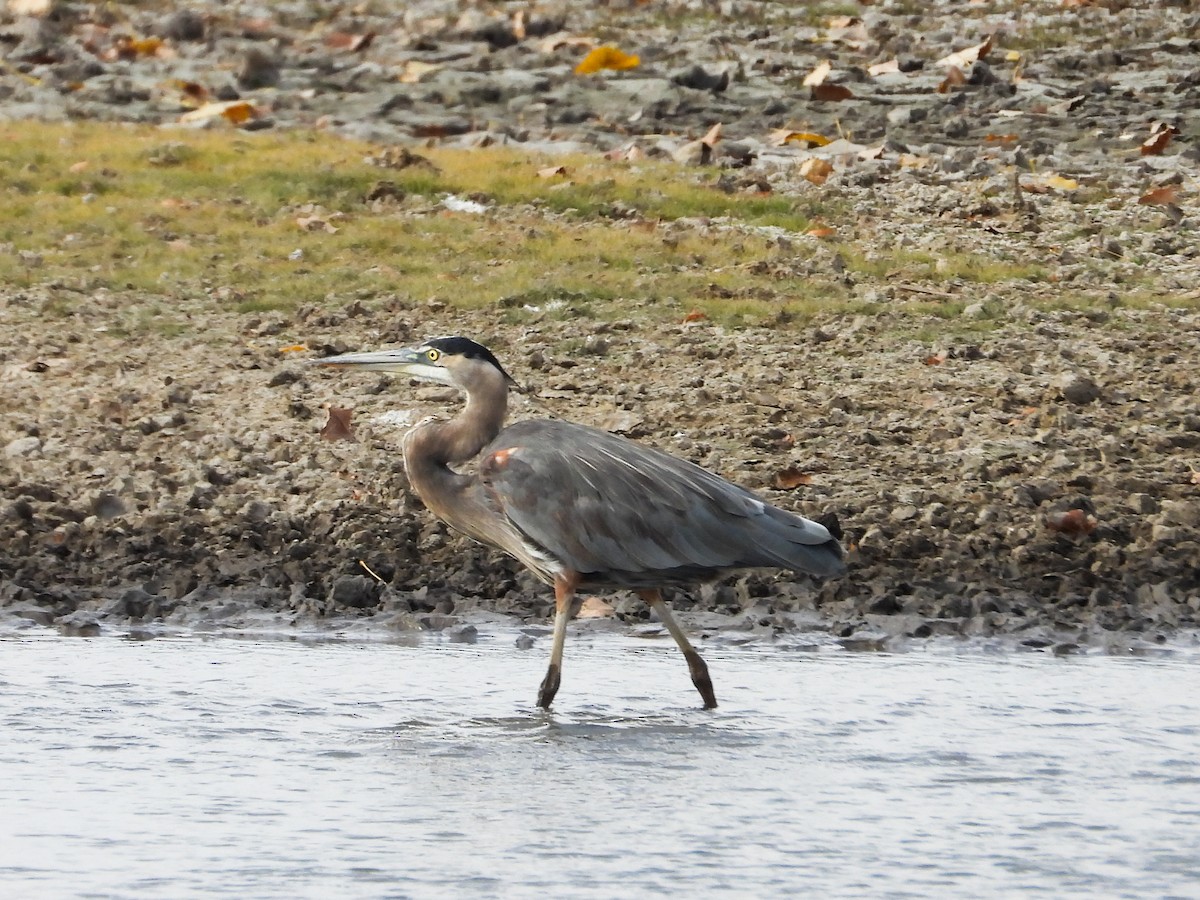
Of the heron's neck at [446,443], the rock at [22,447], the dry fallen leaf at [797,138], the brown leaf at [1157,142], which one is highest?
the brown leaf at [1157,142]

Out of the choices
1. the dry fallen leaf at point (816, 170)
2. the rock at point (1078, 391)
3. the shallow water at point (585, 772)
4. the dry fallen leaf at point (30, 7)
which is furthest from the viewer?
the dry fallen leaf at point (30, 7)

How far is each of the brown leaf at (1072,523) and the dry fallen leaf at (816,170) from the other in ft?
18.4

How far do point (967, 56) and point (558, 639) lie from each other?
1139 centimetres

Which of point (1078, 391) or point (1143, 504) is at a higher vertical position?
point (1078, 391)

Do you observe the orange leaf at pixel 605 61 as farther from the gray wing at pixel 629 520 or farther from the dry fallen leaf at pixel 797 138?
the gray wing at pixel 629 520

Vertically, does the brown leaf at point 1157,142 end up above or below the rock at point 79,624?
above

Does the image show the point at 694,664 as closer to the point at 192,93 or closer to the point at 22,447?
the point at 22,447

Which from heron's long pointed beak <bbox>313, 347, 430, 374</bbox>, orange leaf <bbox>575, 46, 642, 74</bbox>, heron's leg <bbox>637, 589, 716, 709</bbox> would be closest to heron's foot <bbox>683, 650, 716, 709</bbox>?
heron's leg <bbox>637, 589, 716, 709</bbox>

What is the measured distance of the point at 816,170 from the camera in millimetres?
15594

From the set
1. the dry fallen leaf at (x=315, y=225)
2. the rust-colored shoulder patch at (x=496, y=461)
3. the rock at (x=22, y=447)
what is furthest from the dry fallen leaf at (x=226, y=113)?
the rust-colored shoulder patch at (x=496, y=461)

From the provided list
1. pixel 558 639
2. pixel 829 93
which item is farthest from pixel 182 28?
pixel 558 639

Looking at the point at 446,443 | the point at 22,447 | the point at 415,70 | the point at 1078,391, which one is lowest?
the point at 22,447

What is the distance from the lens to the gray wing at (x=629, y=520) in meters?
8.50

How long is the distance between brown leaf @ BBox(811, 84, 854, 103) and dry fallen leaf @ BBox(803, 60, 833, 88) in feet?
0.29
